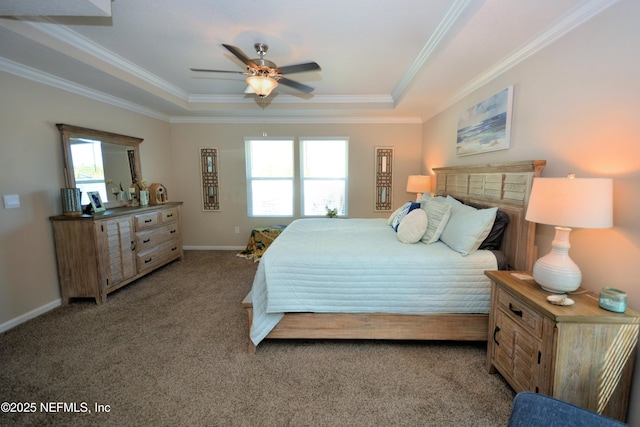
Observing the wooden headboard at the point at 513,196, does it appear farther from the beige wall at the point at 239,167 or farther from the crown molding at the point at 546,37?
the beige wall at the point at 239,167

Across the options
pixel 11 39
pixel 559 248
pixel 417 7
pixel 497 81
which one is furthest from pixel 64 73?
pixel 559 248

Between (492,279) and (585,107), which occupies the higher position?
(585,107)

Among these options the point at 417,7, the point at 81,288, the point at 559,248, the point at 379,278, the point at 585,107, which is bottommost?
the point at 81,288

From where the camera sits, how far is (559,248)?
1560mm

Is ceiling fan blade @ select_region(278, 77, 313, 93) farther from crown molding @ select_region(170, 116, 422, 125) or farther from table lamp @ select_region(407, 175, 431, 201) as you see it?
table lamp @ select_region(407, 175, 431, 201)

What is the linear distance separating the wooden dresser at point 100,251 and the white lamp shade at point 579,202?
3990mm

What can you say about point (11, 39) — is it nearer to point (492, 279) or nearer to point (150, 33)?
point (150, 33)

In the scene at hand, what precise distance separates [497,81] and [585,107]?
42.3 inches

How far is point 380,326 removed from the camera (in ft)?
6.92

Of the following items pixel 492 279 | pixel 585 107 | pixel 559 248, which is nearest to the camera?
pixel 559 248

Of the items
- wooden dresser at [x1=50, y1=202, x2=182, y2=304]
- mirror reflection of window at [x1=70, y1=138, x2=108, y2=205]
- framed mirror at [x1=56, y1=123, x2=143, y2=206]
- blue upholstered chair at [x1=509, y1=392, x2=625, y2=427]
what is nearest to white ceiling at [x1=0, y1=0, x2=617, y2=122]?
framed mirror at [x1=56, y1=123, x2=143, y2=206]

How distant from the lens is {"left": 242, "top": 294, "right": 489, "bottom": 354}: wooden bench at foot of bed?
6.81ft

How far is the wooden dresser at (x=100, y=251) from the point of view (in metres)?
2.86

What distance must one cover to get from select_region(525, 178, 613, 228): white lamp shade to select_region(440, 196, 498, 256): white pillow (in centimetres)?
60
